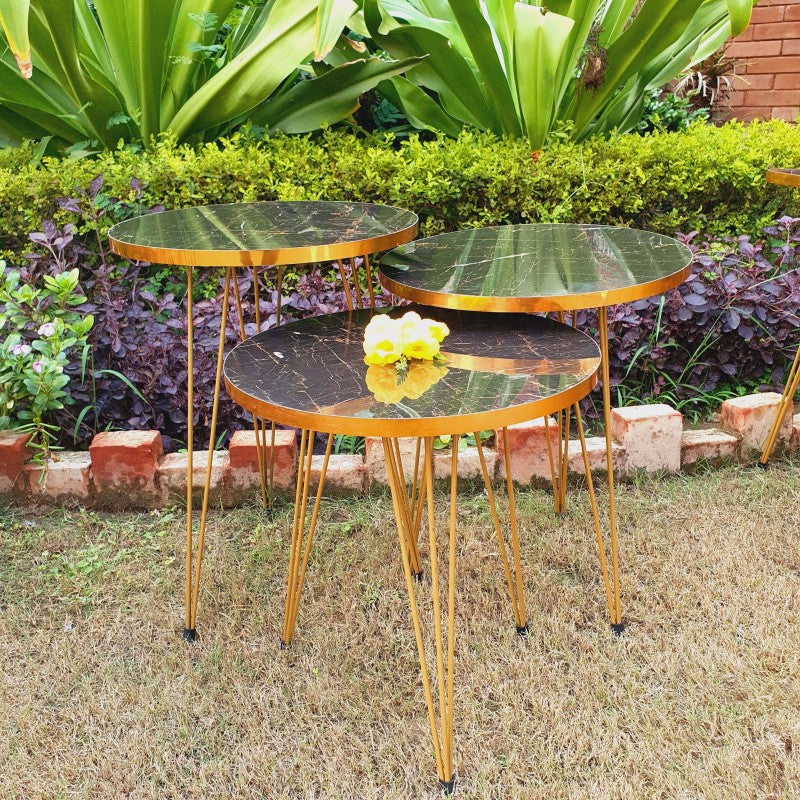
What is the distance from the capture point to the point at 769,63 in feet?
18.0

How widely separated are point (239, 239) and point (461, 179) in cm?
138

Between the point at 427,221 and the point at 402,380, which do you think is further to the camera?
the point at 427,221

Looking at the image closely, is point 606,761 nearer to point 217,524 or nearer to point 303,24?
point 217,524

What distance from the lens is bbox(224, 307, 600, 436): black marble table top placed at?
4.73 feet

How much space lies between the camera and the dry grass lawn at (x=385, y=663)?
1.74m

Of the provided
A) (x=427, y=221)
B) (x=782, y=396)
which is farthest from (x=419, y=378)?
(x=782, y=396)

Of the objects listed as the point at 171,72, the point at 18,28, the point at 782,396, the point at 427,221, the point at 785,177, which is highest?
the point at 18,28

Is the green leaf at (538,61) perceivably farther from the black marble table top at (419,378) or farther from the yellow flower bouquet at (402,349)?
the yellow flower bouquet at (402,349)

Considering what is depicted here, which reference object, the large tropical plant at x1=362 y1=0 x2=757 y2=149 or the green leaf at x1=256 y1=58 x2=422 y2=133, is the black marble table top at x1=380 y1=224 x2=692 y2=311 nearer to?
the large tropical plant at x1=362 y1=0 x2=757 y2=149

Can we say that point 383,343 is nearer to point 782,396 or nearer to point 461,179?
point 461,179

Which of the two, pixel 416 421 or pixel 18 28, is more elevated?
pixel 18 28

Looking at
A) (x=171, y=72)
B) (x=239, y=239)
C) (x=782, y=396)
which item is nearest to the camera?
(x=239, y=239)

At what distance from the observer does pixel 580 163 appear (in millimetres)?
3164

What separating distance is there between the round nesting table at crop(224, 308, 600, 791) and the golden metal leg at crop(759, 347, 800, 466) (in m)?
1.27
